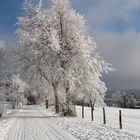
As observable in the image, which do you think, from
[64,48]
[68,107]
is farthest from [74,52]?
[68,107]

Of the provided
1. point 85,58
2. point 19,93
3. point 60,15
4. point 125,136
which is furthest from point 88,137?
point 19,93

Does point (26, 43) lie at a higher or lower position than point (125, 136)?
Result: higher

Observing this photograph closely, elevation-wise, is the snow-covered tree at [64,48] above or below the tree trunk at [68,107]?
above

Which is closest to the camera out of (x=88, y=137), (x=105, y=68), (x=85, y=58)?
(x=88, y=137)

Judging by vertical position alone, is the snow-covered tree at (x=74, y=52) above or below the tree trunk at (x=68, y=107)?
above

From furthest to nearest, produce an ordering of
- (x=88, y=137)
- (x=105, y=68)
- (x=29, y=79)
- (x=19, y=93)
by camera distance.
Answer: (x=19, y=93) < (x=29, y=79) < (x=105, y=68) < (x=88, y=137)

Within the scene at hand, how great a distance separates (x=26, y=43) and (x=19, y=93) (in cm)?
6249

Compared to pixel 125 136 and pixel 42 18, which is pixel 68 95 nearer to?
pixel 42 18

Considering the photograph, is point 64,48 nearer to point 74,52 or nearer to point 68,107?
point 74,52

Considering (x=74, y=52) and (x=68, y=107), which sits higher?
(x=74, y=52)

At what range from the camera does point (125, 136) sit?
17406 millimetres

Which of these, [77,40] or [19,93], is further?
[19,93]

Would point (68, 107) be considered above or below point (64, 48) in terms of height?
below

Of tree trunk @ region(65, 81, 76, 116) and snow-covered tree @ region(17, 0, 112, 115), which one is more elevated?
snow-covered tree @ region(17, 0, 112, 115)
